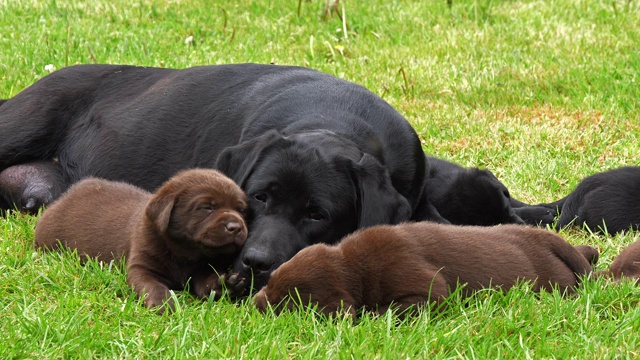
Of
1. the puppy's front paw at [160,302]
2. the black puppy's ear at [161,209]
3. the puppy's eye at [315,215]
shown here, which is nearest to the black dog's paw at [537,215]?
the puppy's eye at [315,215]

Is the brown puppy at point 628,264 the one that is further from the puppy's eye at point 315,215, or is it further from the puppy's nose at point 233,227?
the puppy's nose at point 233,227

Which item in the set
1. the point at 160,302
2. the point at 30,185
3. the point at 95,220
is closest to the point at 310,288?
the point at 160,302

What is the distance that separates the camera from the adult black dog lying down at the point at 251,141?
14.8 ft

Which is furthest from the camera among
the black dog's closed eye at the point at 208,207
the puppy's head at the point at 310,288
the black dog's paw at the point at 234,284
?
the black dog's closed eye at the point at 208,207

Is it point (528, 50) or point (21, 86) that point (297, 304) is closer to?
point (21, 86)

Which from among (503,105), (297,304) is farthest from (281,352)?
(503,105)

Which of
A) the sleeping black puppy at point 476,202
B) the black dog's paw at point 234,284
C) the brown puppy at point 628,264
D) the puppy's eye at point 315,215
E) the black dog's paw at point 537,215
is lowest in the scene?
the black dog's paw at point 537,215

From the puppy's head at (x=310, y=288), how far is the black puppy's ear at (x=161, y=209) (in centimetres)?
65

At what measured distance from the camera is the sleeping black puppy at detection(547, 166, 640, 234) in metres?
5.90

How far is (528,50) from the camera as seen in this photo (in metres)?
9.80

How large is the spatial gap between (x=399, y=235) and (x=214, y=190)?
0.89 metres

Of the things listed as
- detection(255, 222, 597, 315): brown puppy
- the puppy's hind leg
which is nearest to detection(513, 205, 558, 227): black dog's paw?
detection(255, 222, 597, 315): brown puppy

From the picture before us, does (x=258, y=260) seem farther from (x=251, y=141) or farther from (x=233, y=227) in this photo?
(x=251, y=141)

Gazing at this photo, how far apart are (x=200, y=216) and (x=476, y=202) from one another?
2.35 meters
